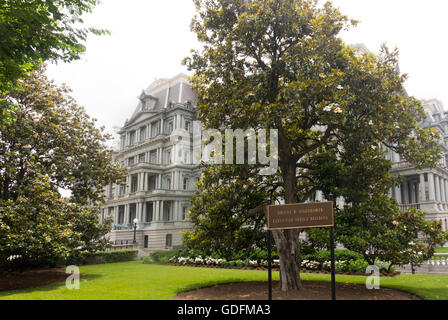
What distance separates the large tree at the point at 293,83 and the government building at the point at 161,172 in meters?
29.9

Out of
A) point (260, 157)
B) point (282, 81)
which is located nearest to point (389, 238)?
point (260, 157)

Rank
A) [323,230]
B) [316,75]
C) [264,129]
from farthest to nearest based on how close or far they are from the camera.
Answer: [323,230] < [264,129] < [316,75]

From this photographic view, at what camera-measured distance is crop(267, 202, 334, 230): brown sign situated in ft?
31.3

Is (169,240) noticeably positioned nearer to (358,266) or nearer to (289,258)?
(358,266)

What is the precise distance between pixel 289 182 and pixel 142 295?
710cm

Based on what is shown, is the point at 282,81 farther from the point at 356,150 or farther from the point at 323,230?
the point at 323,230

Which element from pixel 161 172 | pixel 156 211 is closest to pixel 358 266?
pixel 156 211

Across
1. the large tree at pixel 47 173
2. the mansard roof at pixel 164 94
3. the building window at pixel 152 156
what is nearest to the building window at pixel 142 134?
the mansard roof at pixel 164 94

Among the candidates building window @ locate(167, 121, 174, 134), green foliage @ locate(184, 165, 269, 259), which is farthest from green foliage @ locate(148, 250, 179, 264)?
building window @ locate(167, 121, 174, 134)

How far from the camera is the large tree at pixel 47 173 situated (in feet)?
51.2

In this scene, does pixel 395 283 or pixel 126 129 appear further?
pixel 126 129

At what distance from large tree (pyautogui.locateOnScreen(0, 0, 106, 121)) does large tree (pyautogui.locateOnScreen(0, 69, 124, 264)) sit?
4.57 meters
